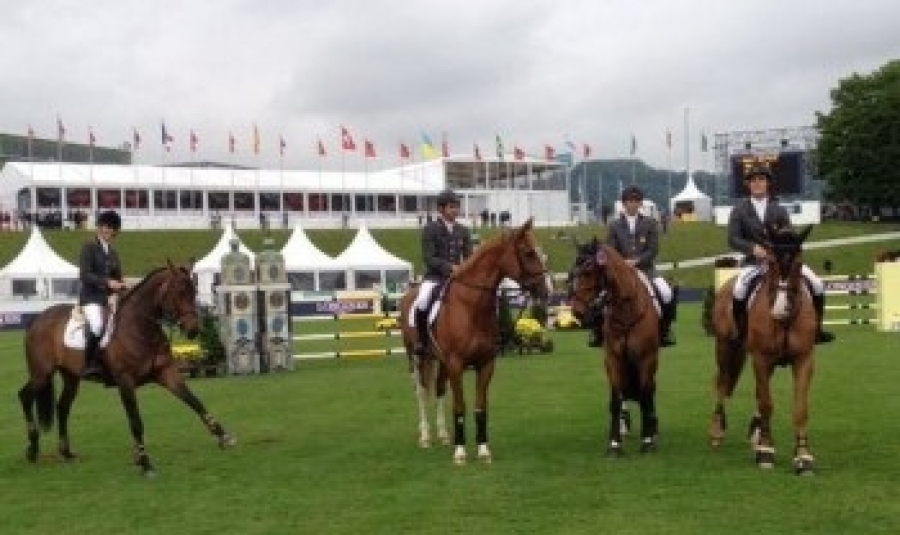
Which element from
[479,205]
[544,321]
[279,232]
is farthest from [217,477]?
[479,205]

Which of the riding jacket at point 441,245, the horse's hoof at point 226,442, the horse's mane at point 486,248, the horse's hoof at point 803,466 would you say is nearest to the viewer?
the horse's hoof at point 803,466

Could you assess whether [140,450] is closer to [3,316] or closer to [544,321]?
[544,321]

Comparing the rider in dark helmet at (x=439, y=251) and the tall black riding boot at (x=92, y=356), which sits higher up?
the rider in dark helmet at (x=439, y=251)

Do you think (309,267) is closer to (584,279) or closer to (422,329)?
(422,329)

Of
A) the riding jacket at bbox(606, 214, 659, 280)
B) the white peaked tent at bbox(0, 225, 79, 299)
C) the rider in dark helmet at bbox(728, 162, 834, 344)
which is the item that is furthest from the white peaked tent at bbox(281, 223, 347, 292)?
the rider in dark helmet at bbox(728, 162, 834, 344)

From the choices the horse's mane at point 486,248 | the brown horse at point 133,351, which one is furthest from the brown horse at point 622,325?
the brown horse at point 133,351

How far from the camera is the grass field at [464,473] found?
8.89 metres

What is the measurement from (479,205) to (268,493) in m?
81.0

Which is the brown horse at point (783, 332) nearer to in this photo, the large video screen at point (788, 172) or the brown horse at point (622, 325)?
the brown horse at point (622, 325)

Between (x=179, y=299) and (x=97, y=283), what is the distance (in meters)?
0.96

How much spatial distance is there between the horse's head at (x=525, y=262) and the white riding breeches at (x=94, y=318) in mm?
4453

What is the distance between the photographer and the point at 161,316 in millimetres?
12398

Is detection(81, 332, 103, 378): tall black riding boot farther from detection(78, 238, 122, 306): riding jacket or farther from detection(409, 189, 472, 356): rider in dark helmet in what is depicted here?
detection(409, 189, 472, 356): rider in dark helmet

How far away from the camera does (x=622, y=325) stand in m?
11.6
